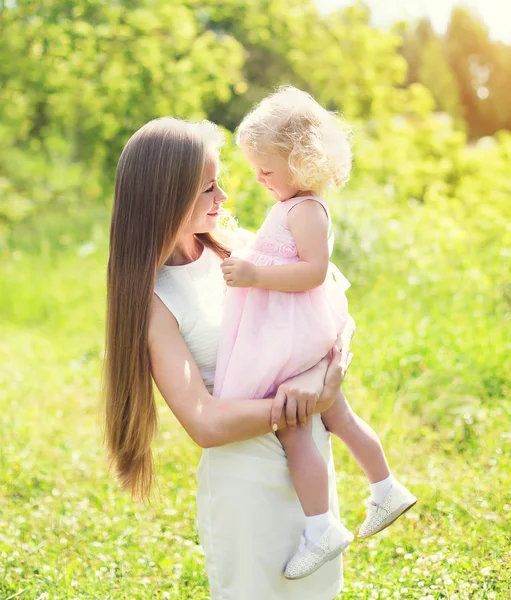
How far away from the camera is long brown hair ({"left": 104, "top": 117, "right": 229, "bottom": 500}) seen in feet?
6.82

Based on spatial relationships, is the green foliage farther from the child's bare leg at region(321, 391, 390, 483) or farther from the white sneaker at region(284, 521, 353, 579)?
the white sneaker at region(284, 521, 353, 579)

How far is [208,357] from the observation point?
217cm

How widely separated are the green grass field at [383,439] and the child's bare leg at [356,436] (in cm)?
67

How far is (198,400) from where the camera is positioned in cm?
201

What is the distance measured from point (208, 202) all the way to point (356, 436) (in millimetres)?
807

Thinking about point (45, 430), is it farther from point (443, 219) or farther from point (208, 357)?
point (443, 219)

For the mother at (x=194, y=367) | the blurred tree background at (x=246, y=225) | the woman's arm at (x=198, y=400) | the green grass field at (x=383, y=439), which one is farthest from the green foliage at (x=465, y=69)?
the woman's arm at (x=198, y=400)

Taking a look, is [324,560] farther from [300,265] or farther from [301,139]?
[301,139]

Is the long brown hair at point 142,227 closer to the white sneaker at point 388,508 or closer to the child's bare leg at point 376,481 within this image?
the child's bare leg at point 376,481

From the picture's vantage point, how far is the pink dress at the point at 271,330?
2.07m

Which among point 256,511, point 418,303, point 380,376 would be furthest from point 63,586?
point 418,303

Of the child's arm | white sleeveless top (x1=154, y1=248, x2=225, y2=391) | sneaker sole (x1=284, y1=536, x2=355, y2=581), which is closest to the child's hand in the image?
the child's arm

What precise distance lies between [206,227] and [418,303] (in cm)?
358

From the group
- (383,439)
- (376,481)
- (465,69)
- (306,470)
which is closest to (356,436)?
(376,481)
